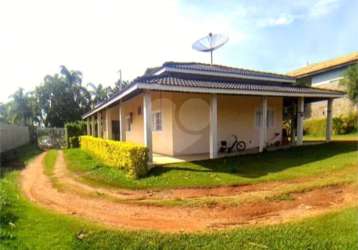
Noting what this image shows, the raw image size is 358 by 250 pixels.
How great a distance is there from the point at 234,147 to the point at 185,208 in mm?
8219

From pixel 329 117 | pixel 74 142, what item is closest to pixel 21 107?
pixel 74 142

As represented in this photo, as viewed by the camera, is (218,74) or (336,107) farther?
(336,107)

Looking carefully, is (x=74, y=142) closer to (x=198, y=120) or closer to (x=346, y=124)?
(x=198, y=120)

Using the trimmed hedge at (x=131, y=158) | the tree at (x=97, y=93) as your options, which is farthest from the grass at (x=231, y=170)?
the tree at (x=97, y=93)

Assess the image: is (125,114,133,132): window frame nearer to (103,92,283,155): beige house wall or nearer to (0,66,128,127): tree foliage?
(103,92,283,155): beige house wall

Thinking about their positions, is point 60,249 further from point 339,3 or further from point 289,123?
point 289,123

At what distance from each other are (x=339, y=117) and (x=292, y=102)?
7954 millimetres

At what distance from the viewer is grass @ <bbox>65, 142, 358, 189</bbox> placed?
7945 millimetres

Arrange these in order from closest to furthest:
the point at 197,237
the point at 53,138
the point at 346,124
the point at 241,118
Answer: the point at 197,237 < the point at 241,118 < the point at 346,124 < the point at 53,138

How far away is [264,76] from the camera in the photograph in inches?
627

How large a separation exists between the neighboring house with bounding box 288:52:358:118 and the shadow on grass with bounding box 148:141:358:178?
13.2 metres

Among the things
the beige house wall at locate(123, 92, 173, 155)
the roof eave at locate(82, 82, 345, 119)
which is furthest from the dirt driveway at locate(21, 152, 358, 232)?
the beige house wall at locate(123, 92, 173, 155)

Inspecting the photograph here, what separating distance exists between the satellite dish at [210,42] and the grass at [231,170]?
759 centimetres

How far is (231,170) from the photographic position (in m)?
9.04
